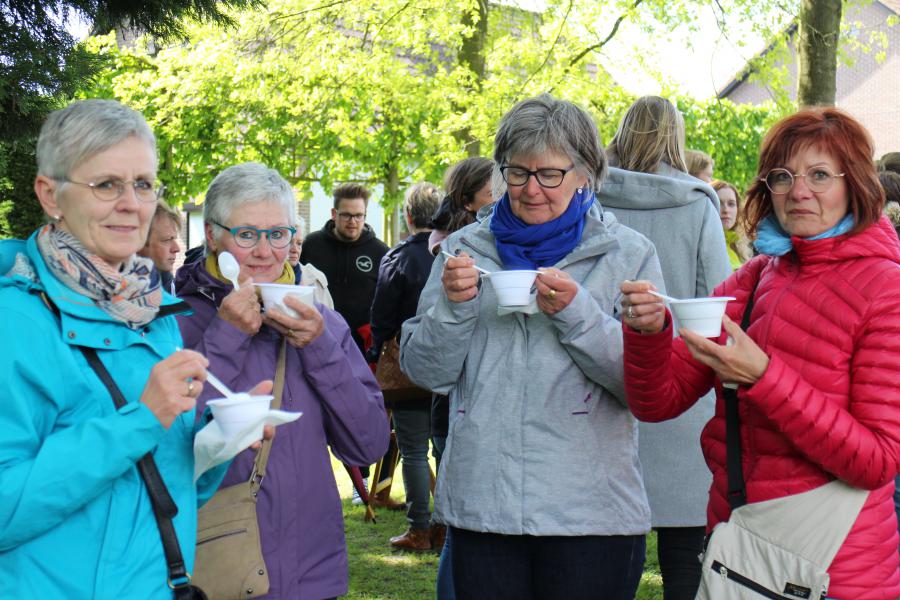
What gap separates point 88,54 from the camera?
388 cm

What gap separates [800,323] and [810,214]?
11.4 inches

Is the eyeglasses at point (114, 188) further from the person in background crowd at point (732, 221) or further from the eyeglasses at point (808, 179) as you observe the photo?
the person in background crowd at point (732, 221)

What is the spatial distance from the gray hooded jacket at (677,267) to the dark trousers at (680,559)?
102 millimetres

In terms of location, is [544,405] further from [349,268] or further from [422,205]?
[349,268]

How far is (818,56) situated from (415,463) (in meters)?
5.18

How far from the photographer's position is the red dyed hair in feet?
8.31

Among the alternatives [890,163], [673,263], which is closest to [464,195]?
[673,263]

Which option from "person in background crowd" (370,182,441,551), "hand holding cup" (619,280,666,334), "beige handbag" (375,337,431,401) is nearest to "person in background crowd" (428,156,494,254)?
"person in background crowd" (370,182,441,551)

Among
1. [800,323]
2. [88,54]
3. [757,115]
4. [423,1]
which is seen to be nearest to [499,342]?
[800,323]

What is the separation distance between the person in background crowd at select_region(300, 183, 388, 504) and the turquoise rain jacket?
6255 millimetres

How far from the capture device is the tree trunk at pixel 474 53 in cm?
1350

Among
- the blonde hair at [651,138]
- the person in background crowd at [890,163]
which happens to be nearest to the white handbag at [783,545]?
the blonde hair at [651,138]

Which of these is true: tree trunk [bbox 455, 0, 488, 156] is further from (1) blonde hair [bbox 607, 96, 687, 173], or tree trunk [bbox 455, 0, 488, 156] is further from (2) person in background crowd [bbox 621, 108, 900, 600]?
(2) person in background crowd [bbox 621, 108, 900, 600]

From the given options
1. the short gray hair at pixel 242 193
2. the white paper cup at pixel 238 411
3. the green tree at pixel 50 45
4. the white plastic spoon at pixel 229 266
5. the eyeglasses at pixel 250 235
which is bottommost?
the white paper cup at pixel 238 411
